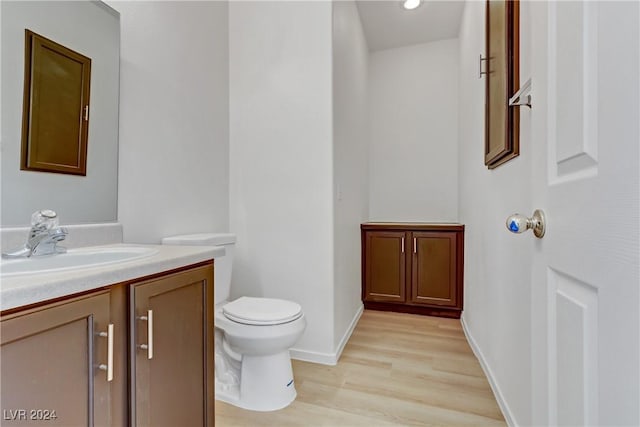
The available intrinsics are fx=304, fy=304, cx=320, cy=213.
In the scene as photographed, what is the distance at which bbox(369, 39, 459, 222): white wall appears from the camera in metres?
3.15

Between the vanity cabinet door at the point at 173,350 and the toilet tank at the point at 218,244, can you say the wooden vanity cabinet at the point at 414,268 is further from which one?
the vanity cabinet door at the point at 173,350

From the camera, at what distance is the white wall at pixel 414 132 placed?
3.15 meters

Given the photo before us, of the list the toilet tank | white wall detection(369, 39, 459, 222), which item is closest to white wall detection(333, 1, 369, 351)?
white wall detection(369, 39, 459, 222)

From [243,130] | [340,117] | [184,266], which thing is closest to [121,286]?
[184,266]

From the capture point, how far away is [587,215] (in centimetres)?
48

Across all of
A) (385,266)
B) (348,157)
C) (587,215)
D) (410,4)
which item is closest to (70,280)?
(587,215)

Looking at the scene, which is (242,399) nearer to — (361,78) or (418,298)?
(418,298)

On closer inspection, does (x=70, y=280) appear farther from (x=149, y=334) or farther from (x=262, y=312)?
(x=262, y=312)

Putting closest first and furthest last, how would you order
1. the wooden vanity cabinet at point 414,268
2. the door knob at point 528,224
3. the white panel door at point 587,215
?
the white panel door at point 587,215 < the door knob at point 528,224 < the wooden vanity cabinet at point 414,268

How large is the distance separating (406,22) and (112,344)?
10.7ft

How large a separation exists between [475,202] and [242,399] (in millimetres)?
1870

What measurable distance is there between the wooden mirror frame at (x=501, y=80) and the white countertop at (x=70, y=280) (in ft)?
4.46

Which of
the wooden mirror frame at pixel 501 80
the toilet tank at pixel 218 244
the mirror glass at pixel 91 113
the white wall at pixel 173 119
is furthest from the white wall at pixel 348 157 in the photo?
the mirror glass at pixel 91 113

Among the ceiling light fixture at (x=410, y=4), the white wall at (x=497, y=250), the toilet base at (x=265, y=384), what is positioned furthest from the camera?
the ceiling light fixture at (x=410, y=4)
